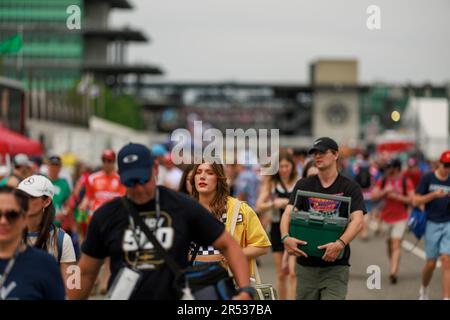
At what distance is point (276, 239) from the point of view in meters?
11.0

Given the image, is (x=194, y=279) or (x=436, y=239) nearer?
(x=194, y=279)

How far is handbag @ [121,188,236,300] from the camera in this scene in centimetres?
452

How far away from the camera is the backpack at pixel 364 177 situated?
778 inches

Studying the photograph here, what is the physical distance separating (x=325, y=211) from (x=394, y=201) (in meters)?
7.46

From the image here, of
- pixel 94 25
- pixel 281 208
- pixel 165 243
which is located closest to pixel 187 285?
pixel 165 243

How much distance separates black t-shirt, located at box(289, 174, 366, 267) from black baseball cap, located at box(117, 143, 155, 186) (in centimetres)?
311

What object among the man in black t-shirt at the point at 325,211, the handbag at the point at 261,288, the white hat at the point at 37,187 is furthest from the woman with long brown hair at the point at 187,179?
the white hat at the point at 37,187

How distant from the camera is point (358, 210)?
294 inches

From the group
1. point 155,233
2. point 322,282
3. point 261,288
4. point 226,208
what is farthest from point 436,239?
point 155,233

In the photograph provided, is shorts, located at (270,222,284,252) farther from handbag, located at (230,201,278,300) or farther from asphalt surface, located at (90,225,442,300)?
handbag, located at (230,201,278,300)

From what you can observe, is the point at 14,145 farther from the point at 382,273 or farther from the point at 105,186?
the point at 382,273

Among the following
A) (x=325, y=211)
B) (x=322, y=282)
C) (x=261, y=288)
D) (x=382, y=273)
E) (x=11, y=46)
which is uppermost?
(x=11, y=46)

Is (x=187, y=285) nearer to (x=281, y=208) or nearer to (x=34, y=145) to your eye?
(x=281, y=208)

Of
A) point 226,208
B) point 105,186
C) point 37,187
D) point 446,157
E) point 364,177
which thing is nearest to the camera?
→ point 37,187
